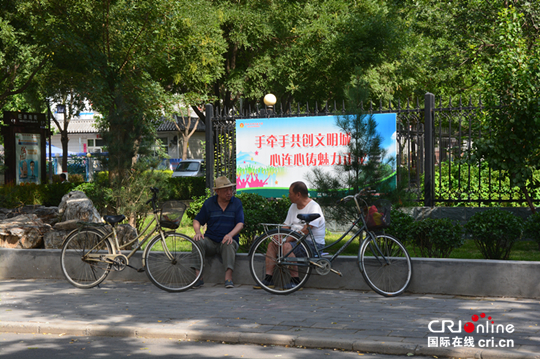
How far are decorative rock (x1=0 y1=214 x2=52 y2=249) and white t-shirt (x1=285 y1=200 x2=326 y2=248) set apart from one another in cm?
486

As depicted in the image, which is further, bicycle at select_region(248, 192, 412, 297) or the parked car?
the parked car

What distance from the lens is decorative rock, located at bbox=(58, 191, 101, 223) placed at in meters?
10.5

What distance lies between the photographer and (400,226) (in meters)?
8.44

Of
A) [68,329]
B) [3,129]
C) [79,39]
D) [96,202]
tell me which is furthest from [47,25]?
[68,329]

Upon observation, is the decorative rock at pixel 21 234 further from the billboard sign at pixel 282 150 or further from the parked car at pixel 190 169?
the parked car at pixel 190 169

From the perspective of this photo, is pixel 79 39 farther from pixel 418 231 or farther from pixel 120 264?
pixel 418 231

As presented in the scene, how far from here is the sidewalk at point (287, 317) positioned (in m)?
5.20

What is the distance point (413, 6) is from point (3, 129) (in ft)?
46.7

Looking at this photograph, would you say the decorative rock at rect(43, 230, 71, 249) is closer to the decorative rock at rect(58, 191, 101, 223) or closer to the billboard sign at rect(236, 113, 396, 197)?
the decorative rock at rect(58, 191, 101, 223)

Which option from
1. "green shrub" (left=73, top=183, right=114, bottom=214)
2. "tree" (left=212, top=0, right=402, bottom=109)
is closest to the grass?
"green shrub" (left=73, top=183, right=114, bottom=214)


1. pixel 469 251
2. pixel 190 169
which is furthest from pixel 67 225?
pixel 190 169

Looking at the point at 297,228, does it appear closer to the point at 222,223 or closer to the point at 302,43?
the point at 222,223

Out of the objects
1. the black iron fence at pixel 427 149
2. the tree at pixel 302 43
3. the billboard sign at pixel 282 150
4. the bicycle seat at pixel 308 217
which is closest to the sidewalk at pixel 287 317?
the bicycle seat at pixel 308 217

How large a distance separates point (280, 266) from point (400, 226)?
2025 mm
